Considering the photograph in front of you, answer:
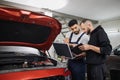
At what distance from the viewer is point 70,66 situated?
3.14 metres

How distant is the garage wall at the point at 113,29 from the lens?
804 cm

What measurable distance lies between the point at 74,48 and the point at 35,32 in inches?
32.9

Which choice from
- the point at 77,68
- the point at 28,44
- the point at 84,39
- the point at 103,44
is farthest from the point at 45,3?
the point at 103,44

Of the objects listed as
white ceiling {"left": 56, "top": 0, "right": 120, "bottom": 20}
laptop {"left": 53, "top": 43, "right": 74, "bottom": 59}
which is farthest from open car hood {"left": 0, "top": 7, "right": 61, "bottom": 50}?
white ceiling {"left": 56, "top": 0, "right": 120, "bottom": 20}

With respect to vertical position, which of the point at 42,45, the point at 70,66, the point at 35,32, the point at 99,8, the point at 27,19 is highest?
the point at 99,8

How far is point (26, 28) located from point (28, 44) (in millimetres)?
279

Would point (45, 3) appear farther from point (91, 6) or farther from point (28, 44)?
point (28, 44)

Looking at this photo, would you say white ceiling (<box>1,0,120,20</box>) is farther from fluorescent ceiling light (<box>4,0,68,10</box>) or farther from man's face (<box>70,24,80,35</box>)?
man's face (<box>70,24,80,35</box>)

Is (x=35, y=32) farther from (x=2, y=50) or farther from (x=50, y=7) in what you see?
(x=50, y=7)

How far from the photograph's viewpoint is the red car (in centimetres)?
174

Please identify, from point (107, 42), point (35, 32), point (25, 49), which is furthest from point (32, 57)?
point (107, 42)

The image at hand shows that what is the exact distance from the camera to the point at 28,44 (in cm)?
244

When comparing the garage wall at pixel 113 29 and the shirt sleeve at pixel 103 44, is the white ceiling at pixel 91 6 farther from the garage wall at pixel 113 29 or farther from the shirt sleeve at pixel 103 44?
the shirt sleeve at pixel 103 44

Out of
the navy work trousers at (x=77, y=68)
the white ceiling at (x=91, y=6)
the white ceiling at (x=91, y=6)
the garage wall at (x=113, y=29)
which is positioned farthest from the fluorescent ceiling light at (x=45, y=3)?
the garage wall at (x=113, y=29)
